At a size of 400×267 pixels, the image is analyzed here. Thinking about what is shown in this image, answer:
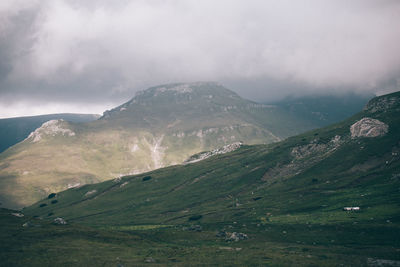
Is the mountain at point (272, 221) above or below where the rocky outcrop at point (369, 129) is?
below

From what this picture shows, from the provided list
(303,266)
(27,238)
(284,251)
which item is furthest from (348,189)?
(27,238)

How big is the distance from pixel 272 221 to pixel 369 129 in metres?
107

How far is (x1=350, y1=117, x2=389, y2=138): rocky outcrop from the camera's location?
17400 centimetres

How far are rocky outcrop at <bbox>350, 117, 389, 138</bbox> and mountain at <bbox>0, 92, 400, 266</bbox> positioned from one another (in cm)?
58

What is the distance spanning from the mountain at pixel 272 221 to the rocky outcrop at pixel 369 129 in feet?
1.91

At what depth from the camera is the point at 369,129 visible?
7067 inches

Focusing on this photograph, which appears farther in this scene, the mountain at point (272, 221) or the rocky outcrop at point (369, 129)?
the rocky outcrop at point (369, 129)

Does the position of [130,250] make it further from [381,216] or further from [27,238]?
[381,216]

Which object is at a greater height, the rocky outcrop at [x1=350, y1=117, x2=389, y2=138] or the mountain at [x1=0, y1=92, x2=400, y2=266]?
the rocky outcrop at [x1=350, y1=117, x2=389, y2=138]

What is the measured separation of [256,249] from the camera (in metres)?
71.0

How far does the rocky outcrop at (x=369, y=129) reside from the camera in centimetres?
17400

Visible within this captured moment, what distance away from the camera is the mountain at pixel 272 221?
63.2 metres

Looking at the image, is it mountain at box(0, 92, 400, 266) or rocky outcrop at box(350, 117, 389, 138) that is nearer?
mountain at box(0, 92, 400, 266)

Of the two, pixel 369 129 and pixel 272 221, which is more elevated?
pixel 369 129
